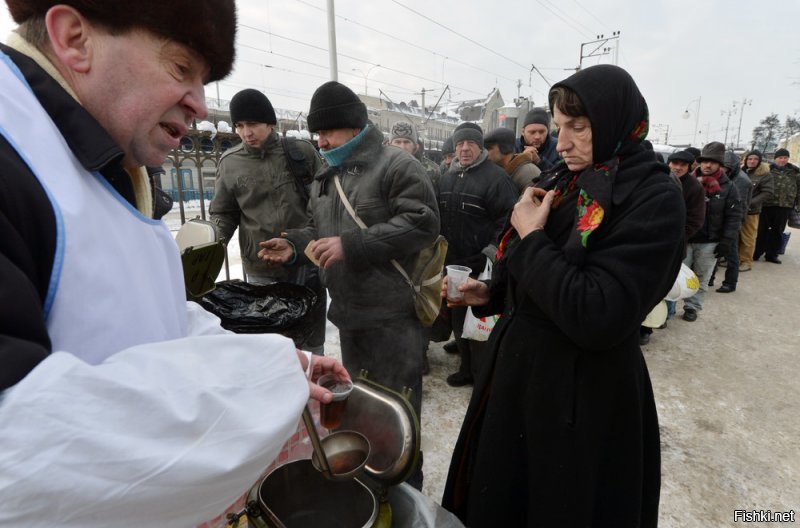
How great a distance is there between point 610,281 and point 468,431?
0.92 m

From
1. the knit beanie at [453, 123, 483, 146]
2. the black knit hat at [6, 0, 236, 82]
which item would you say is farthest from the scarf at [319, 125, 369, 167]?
the knit beanie at [453, 123, 483, 146]

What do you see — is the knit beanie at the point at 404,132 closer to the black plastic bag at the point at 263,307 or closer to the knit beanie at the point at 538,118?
the knit beanie at the point at 538,118

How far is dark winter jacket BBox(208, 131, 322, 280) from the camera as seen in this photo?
325 cm

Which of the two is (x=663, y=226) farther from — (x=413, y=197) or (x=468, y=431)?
(x=413, y=197)

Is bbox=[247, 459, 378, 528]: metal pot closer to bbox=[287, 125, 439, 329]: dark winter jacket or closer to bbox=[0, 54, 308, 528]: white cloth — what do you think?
bbox=[0, 54, 308, 528]: white cloth

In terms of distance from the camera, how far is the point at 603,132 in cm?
142

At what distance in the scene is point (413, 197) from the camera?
242 centimetres

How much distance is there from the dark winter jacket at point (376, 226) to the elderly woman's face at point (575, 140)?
3.22ft

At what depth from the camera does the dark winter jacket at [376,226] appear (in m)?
2.36

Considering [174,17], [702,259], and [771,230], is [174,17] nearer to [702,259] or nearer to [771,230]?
[702,259]

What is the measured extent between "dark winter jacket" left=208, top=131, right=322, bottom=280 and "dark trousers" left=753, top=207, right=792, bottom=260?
956cm

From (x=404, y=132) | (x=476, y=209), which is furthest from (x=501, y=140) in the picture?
(x=404, y=132)

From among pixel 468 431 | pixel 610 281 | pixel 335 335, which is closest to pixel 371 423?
pixel 468 431

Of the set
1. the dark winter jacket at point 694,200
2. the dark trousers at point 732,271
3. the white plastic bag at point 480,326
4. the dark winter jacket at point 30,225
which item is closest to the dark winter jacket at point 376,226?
the white plastic bag at point 480,326
